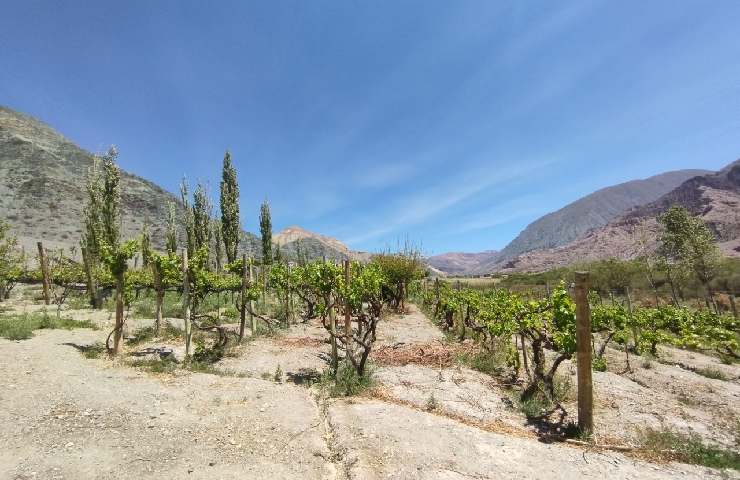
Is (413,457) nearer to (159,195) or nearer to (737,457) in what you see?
(737,457)

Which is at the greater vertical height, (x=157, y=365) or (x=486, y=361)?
(x=157, y=365)

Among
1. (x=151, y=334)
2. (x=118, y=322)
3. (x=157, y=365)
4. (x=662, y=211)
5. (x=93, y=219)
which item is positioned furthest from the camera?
(x=662, y=211)

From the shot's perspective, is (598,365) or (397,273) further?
(397,273)

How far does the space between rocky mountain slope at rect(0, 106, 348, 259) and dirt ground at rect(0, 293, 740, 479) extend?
120 ft

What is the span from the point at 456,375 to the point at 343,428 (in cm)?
453

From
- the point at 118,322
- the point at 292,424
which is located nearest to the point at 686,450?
the point at 292,424

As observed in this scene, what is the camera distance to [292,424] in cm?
642

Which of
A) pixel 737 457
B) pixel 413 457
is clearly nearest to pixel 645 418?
pixel 737 457

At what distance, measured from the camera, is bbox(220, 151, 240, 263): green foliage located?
2692 centimetres

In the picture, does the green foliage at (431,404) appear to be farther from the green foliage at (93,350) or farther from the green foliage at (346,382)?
the green foliage at (93,350)

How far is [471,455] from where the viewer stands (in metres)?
5.62

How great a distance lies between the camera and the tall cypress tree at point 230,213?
26922 millimetres

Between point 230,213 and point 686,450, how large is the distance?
2647cm

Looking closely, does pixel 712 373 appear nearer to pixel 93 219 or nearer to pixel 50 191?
pixel 93 219
